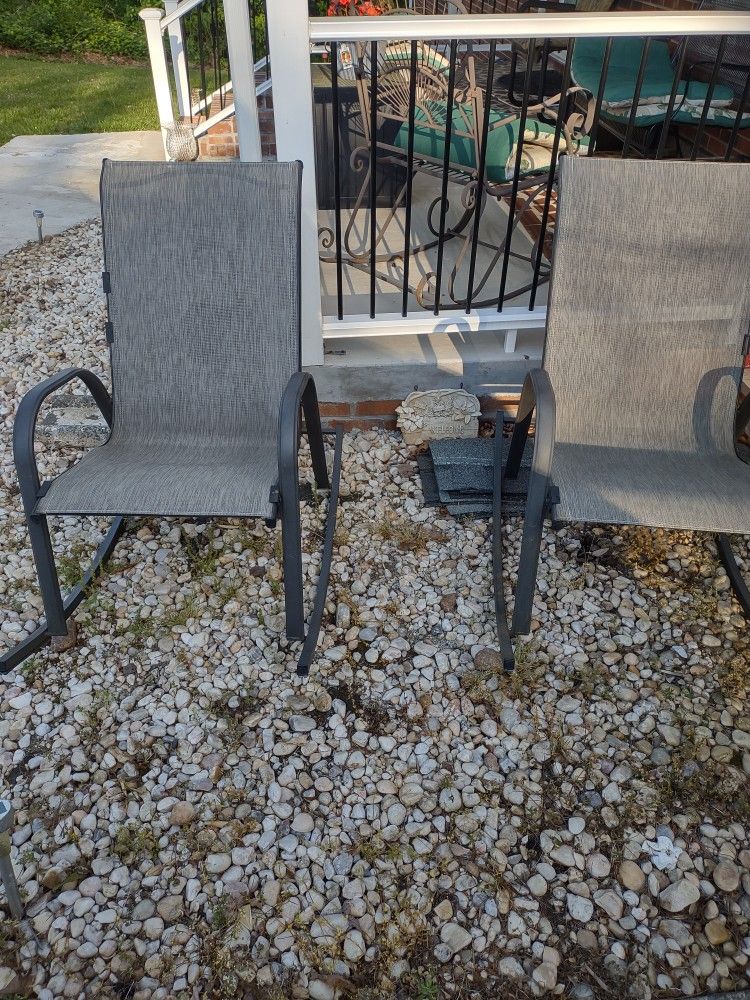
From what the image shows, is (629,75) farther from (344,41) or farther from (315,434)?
(315,434)

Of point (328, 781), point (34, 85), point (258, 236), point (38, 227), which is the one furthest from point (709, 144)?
point (34, 85)

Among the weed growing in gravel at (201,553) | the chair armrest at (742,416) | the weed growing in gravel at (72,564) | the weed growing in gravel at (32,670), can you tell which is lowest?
the weed growing in gravel at (32,670)

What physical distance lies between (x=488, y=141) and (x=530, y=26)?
0.48 meters

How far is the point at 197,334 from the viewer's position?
2359 mm

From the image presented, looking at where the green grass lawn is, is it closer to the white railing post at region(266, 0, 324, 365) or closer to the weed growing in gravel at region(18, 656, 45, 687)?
the white railing post at region(266, 0, 324, 365)

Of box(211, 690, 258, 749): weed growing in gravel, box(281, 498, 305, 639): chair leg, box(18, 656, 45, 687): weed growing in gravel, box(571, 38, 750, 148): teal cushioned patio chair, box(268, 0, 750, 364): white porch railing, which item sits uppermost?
box(268, 0, 750, 364): white porch railing

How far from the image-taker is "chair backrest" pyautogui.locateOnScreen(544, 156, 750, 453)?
2.21 metres

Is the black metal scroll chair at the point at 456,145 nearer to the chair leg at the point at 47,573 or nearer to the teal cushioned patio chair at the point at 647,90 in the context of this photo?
the teal cushioned patio chair at the point at 647,90

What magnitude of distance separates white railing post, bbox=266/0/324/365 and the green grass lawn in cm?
673

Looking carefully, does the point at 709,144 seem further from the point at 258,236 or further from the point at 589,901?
the point at 589,901

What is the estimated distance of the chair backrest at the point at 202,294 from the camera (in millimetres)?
2270

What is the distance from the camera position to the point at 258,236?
228 cm

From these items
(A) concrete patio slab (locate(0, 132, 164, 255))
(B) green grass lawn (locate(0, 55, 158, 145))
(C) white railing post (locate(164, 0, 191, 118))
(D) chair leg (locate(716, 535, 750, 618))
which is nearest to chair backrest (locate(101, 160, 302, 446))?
(D) chair leg (locate(716, 535, 750, 618))

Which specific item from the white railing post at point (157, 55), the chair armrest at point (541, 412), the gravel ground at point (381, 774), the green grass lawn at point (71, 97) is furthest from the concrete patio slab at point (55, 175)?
the chair armrest at point (541, 412)
